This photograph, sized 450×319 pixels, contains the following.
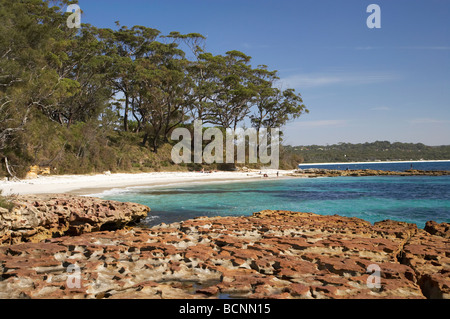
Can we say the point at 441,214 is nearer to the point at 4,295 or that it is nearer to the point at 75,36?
the point at 4,295

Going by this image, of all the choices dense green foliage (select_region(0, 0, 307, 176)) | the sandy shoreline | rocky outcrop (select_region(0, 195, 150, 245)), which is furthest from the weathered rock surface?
dense green foliage (select_region(0, 0, 307, 176))

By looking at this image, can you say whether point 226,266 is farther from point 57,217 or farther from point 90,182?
point 90,182

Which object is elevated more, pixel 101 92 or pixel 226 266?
pixel 101 92

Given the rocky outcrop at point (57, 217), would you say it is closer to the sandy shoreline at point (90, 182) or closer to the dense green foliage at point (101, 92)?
the sandy shoreline at point (90, 182)

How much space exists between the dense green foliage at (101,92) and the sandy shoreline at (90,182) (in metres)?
2.23

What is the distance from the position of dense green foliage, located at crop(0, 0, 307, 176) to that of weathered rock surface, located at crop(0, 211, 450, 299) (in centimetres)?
1583

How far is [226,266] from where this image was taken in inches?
174

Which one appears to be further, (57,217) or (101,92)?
(101,92)

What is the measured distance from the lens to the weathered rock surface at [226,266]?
11.5 feet

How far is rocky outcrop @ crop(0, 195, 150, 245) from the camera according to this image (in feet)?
22.9

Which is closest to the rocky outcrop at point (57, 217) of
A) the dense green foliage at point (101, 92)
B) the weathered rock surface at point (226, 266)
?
the weathered rock surface at point (226, 266)

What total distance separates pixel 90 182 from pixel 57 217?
14976mm

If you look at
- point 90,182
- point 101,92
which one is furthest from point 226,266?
point 101,92

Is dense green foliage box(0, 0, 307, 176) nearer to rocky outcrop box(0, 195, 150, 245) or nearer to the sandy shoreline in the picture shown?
the sandy shoreline
